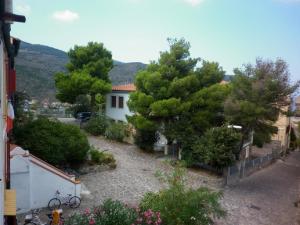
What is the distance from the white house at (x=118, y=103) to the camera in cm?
2981

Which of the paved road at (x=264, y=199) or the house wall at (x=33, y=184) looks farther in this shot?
the paved road at (x=264, y=199)

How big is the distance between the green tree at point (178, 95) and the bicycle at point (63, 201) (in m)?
10.0

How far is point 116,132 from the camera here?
84.1ft

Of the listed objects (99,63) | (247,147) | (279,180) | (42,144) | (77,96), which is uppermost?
(99,63)

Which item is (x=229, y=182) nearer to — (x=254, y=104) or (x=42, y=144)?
(x=254, y=104)

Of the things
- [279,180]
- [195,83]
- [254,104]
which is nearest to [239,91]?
[254,104]

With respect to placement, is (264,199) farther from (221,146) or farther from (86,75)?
(86,75)

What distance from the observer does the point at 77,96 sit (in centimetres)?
3036

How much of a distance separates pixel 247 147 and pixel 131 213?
1861 cm

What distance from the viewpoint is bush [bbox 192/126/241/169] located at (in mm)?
17656

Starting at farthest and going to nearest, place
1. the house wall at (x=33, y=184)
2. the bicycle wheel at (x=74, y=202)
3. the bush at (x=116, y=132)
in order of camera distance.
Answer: the bush at (x=116, y=132)
the bicycle wheel at (x=74, y=202)
the house wall at (x=33, y=184)

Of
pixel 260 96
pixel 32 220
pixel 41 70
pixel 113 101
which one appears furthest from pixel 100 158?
pixel 41 70

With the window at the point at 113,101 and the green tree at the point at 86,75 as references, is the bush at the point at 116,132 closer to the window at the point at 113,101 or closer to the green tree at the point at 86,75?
the green tree at the point at 86,75

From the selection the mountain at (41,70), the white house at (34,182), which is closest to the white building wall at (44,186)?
the white house at (34,182)
